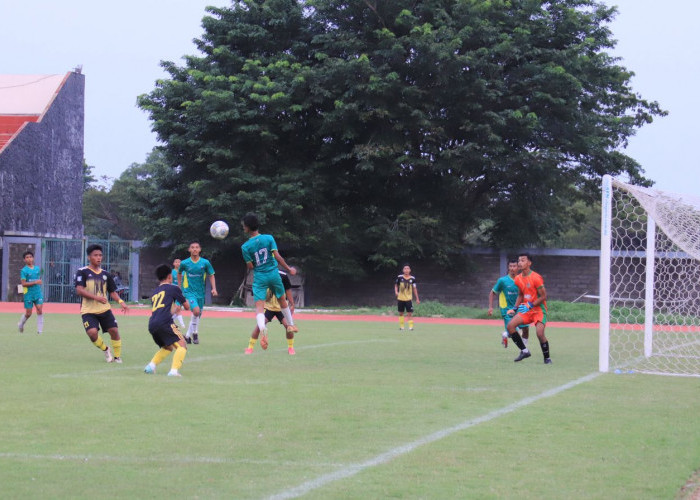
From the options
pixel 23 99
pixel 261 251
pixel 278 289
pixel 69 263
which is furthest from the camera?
pixel 23 99

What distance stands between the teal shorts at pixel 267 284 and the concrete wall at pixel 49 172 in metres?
34.3

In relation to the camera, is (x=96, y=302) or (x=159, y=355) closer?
(x=159, y=355)

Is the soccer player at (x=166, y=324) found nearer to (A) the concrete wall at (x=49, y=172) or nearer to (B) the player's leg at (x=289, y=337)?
(B) the player's leg at (x=289, y=337)

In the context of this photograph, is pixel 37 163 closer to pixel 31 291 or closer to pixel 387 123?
pixel 387 123

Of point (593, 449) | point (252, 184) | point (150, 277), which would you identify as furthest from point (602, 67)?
point (593, 449)

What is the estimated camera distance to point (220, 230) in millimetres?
18391

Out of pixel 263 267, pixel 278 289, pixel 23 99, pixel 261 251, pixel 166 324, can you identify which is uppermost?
pixel 23 99

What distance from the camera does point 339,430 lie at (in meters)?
7.98

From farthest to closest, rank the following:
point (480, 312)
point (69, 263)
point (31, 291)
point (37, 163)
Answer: point (37, 163)
point (69, 263)
point (480, 312)
point (31, 291)

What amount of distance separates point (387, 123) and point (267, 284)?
2521cm

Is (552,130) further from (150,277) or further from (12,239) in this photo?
(12,239)

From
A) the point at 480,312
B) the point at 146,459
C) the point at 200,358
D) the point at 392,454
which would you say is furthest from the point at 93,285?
the point at 480,312

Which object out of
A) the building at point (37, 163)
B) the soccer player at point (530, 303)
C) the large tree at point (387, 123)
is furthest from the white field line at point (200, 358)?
the building at point (37, 163)

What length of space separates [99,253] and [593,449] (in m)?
9.08
